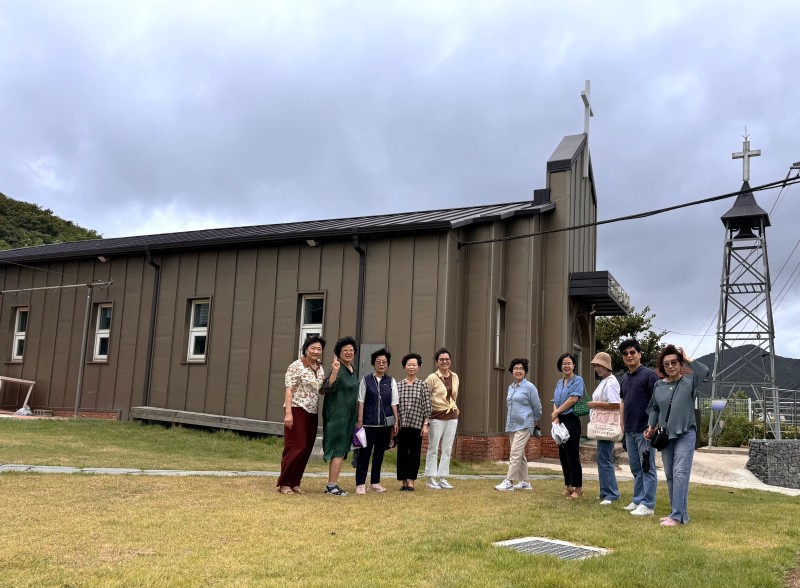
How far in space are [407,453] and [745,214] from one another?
17.8 metres

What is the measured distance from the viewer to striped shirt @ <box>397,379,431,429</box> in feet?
28.6

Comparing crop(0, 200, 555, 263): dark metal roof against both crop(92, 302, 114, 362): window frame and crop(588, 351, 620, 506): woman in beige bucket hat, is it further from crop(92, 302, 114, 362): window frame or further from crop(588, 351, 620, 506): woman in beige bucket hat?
crop(588, 351, 620, 506): woman in beige bucket hat

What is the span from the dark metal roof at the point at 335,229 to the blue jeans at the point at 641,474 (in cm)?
635

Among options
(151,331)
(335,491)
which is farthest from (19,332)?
(335,491)

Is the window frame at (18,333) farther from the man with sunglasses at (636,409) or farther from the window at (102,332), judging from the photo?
the man with sunglasses at (636,409)

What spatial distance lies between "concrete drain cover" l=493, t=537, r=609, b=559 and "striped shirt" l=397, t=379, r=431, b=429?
3292 mm

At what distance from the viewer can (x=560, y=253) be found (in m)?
15.3

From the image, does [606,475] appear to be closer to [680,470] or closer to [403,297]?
[680,470]

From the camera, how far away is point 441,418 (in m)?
9.16

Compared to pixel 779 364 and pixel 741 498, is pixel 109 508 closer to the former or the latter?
pixel 741 498

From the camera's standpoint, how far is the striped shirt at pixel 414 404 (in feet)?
28.6

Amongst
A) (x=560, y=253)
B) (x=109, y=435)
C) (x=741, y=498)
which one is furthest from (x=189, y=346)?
(x=741, y=498)

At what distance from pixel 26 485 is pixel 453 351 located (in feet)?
25.5

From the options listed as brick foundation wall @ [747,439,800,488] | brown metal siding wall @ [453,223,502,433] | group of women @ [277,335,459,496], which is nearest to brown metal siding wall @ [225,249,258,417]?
brown metal siding wall @ [453,223,502,433]
